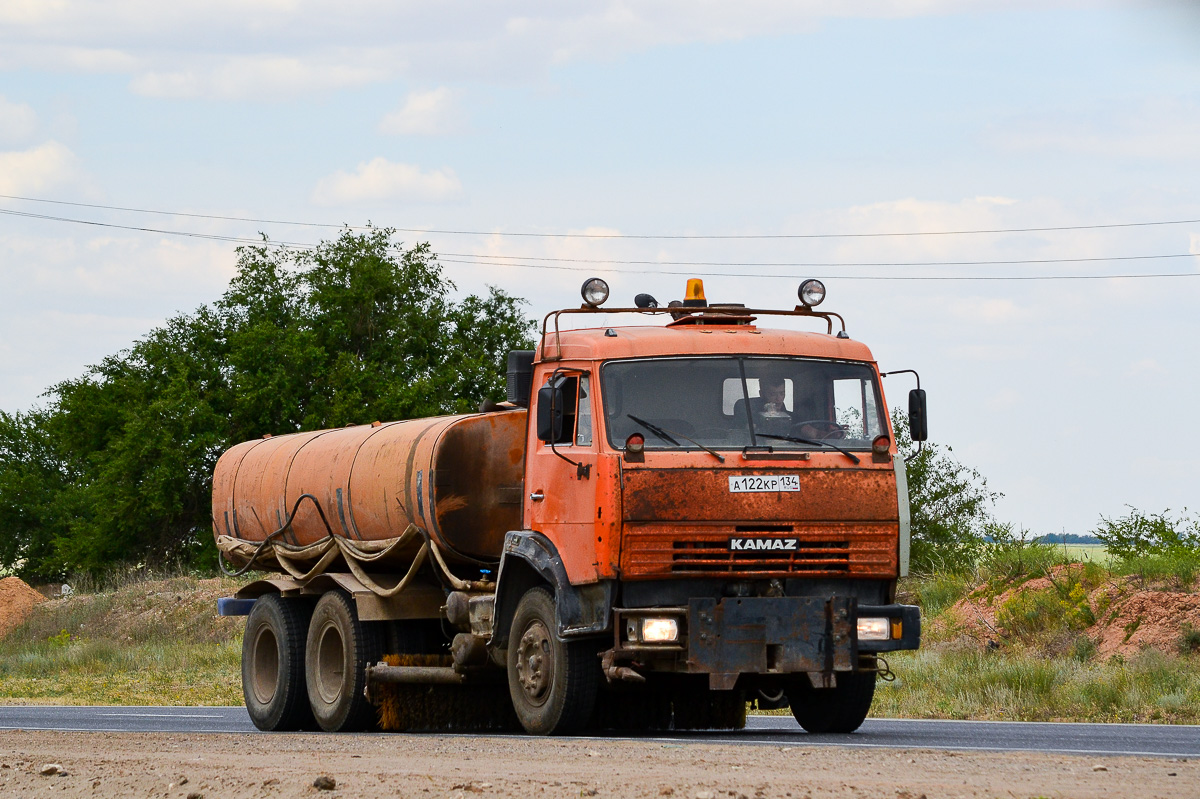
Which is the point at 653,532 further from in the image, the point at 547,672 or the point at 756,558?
the point at 547,672

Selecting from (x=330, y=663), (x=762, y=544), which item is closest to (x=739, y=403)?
(x=762, y=544)

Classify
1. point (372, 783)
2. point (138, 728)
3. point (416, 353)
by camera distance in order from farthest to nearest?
point (416, 353) → point (138, 728) → point (372, 783)

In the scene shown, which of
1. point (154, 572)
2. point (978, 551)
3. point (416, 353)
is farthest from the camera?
point (416, 353)

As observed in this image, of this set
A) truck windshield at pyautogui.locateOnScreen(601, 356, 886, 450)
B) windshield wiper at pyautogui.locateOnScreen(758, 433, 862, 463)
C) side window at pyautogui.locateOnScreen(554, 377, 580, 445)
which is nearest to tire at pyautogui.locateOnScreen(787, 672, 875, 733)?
windshield wiper at pyautogui.locateOnScreen(758, 433, 862, 463)

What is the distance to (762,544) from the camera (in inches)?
452

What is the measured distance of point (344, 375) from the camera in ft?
186

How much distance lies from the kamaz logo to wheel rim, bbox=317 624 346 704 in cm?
538

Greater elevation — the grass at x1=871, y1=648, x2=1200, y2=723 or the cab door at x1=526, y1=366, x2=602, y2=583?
the cab door at x1=526, y1=366, x2=602, y2=583

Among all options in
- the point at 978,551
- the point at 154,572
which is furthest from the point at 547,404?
the point at 154,572

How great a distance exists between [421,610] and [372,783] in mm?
A: 5725

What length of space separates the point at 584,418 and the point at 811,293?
2.52 metres

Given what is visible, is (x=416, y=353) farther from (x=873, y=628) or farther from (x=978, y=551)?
(x=873, y=628)

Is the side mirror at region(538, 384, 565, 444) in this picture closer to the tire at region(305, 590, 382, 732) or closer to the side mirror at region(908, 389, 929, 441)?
the side mirror at region(908, 389, 929, 441)

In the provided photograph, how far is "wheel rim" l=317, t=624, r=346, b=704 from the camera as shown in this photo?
15.7 meters
